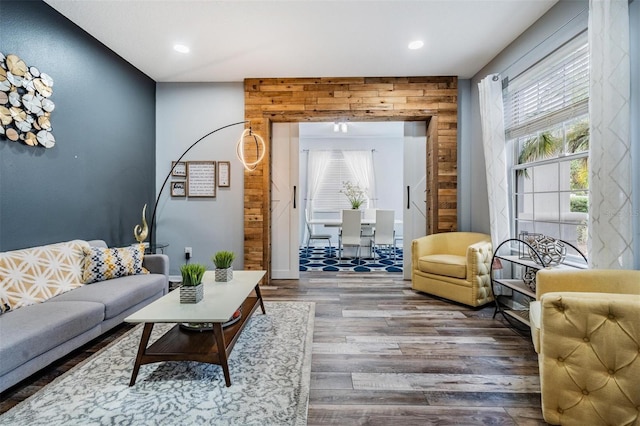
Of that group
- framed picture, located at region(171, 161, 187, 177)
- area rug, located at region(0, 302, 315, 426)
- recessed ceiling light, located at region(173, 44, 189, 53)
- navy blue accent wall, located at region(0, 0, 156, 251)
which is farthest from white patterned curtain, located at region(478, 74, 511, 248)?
navy blue accent wall, located at region(0, 0, 156, 251)

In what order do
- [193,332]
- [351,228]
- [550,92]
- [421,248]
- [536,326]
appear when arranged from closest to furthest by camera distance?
[536,326], [193,332], [550,92], [421,248], [351,228]

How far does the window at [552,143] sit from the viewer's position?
2369mm

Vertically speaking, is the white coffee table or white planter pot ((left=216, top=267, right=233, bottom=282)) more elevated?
white planter pot ((left=216, top=267, right=233, bottom=282))

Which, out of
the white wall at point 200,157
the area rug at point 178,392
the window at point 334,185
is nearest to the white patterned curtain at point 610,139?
the area rug at point 178,392

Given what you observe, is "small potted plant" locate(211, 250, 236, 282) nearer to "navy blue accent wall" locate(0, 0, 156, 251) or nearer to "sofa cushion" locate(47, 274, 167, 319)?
"sofa cushion" locate(47, 274, 167, 319)

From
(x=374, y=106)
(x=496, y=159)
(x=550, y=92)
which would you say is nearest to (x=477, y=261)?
(x=496, y=159)

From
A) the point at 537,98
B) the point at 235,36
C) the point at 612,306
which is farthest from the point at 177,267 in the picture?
the point at 537,98

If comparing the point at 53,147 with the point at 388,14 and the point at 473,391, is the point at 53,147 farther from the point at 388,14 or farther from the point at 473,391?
the point at 473,391

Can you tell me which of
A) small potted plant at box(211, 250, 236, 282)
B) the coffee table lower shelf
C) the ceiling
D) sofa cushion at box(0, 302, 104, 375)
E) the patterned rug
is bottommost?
the patterned rug

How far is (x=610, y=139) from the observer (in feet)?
6.12

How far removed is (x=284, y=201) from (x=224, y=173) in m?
0.91

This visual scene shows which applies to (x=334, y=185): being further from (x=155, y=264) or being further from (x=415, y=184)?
(x=155, y=264)

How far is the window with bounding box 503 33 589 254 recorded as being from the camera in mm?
2369

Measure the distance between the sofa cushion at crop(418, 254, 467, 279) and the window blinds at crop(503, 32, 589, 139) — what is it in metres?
1.45
